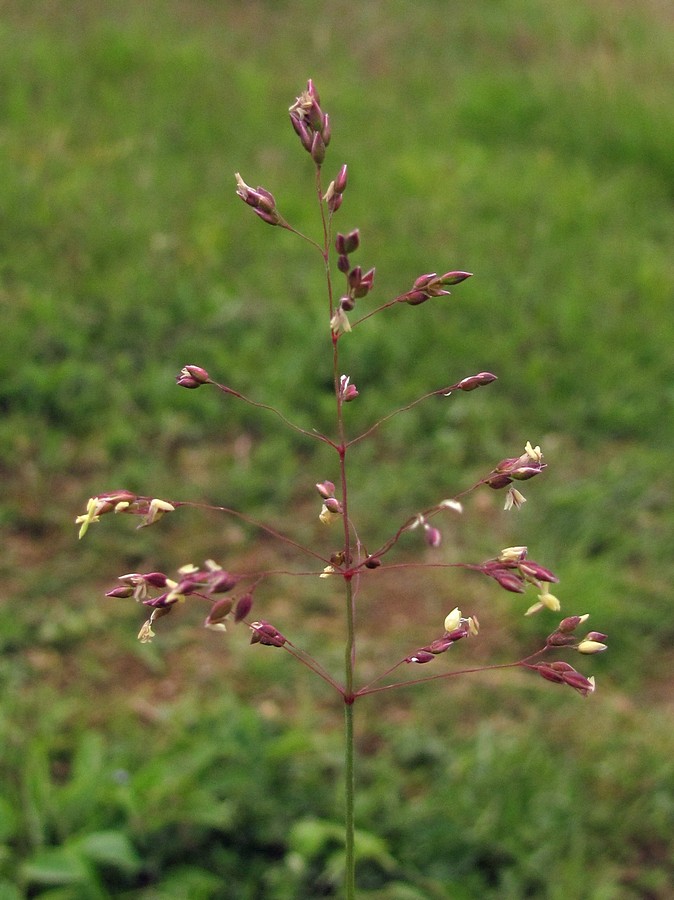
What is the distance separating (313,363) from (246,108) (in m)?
2.21

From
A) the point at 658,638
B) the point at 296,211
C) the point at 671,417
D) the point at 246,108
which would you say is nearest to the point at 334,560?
the point at 658,638

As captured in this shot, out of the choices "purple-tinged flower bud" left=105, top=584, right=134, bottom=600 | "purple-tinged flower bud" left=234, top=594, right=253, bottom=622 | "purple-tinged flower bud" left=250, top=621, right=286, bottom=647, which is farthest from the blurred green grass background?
"purple-tinged flower bud" left=234, top=594, right=253, bottom=622

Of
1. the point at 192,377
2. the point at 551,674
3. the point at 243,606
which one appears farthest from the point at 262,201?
the point at 551,674

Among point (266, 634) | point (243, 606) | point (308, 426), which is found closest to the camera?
point (243, 606)

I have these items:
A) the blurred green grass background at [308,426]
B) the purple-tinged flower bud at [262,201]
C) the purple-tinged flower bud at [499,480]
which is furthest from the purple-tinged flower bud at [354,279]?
the blurred green grass background at [308,426]

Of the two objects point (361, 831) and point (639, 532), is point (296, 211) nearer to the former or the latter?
point (639, 532)

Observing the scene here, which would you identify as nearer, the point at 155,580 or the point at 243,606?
the point at 243,606

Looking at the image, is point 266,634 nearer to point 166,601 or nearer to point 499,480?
point 166,601

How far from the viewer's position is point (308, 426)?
3.67 m

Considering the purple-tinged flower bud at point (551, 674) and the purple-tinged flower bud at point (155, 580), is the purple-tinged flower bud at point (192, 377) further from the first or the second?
the purple-tinged flower bud at point (551, 674)

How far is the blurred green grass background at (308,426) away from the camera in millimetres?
2238

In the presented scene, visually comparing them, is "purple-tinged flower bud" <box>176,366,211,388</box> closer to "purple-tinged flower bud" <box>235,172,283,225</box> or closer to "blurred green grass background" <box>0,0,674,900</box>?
"purple-tinged flower bud" <box>235,172,283,225</box>

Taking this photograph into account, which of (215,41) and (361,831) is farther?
(215,41)

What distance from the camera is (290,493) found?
3.45 meters
